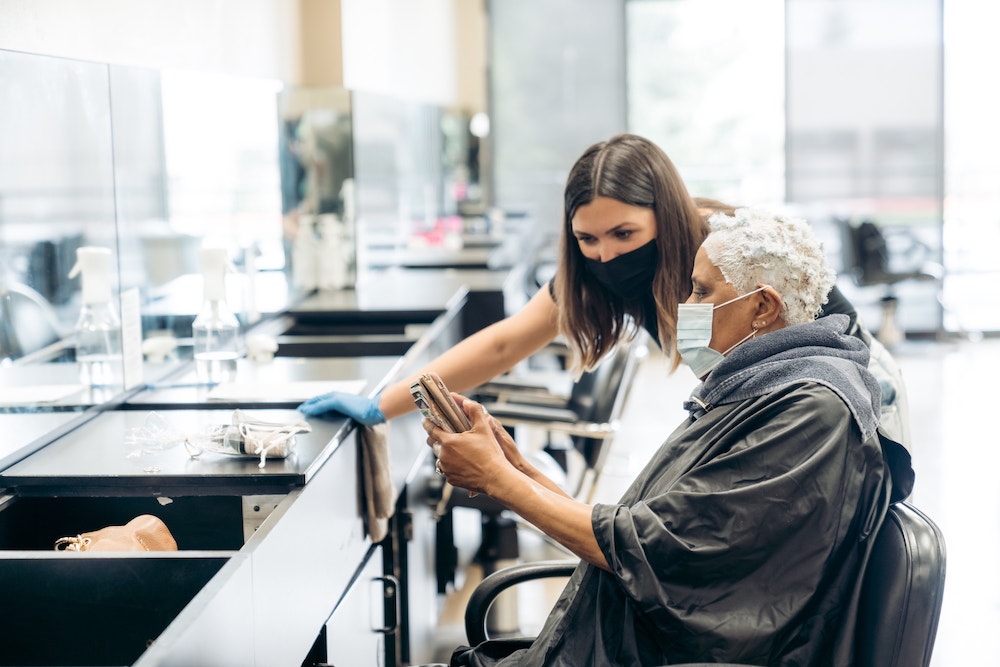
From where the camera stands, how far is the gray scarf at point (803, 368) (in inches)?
61.1

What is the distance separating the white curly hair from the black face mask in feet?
1.78

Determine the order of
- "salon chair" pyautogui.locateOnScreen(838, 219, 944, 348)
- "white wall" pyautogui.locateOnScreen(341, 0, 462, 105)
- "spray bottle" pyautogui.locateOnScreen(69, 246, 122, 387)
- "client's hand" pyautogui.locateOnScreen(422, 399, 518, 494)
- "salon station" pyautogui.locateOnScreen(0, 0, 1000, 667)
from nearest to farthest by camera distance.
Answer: "salon station" pyautogui.locateOnScreen(0, 0, 1000, 667) < "client's hand" pyautogui.locateOnScreen(422, 399, 518, 494) < "spray bottle" pyautogui.locateOnScreen(69, 246, 122, 387) < "white wall" pyautogui.locateOnScreen(341, 0, 462, 105) < "salon chair" pyautogui.locateOnScreen(838, 219, 944, 348)

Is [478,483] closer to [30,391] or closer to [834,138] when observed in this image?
[30,391]

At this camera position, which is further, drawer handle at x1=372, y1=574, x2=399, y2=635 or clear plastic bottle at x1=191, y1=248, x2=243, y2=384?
clear plastic bottle at x1=191, y1=248, x2=243, y2=384

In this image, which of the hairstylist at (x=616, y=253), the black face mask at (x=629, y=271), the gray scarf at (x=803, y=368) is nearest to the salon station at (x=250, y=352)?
the gray scarf at (x=803, y=368)

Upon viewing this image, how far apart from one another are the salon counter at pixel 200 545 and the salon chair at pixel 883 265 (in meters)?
5.72

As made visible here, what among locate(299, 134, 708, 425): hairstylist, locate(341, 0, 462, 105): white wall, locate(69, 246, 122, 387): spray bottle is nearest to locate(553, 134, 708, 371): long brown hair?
locate(299, 134, 708, 425): hairstylist

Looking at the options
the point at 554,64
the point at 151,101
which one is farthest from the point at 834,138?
the point at 151,101

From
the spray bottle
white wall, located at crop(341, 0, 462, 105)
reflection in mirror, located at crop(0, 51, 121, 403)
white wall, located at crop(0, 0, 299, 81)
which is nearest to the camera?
reflection in mirror, located at crop(0, 51, 121, 403)

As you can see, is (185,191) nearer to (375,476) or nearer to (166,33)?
(166,33)

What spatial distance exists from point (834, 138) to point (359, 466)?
693cm

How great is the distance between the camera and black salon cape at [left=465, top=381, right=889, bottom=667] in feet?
4.98

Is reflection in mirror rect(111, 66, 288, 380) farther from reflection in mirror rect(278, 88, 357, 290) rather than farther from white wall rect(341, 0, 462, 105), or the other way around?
white wall rect(341, 0, 462, 105)

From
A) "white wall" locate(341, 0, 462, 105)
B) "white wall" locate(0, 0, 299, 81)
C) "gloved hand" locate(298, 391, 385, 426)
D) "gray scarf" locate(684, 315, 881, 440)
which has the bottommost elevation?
"gloved hand" locate(298, 391, 385, 426)
